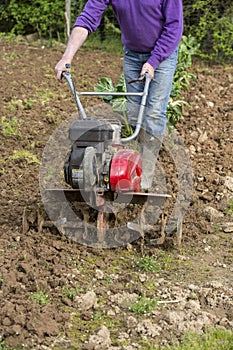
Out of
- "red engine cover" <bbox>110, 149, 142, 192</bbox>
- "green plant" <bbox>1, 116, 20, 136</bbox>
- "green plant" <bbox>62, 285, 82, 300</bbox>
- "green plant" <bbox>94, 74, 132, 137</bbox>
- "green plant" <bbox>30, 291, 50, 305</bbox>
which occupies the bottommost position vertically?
"green plant" <bbox>1, 116, 20, 136</bbox>

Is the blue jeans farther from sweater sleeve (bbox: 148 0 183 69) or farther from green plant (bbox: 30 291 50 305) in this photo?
green plant (bbox: 30 291 50 305)

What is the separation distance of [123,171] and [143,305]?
832 millimetres

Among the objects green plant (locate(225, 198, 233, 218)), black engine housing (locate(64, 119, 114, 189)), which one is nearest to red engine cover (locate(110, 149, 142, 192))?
black engine housing (locate(64, 119, 114, 189))

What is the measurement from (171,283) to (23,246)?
1000 mm

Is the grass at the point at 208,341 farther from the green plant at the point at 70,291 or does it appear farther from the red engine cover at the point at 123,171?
the red engine cover at the point at 123,171

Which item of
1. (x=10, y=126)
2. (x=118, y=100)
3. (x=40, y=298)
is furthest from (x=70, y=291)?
(x=10, y=126)

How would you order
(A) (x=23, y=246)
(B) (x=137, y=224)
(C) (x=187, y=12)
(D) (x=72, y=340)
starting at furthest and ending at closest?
(C) (x=187, y=12) → (B) (x=137, y=224) → (A) (x=23, y=246) → (D) (x=72, y=340)

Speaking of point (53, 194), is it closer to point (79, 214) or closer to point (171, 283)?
point (79, 214)

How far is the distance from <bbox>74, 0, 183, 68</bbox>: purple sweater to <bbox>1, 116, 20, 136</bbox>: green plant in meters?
2.41

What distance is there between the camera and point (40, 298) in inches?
142

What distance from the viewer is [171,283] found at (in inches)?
158

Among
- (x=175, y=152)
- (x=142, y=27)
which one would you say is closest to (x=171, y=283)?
(x=142, y=27)

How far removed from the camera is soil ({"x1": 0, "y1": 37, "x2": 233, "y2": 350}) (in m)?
3.38

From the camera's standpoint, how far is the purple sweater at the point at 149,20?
14.6 feet
